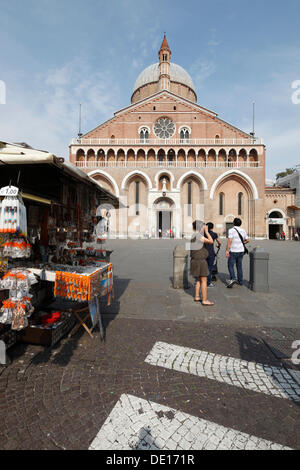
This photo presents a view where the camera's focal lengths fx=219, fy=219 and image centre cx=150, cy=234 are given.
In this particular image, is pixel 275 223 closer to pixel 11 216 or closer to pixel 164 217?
pixel 164 217

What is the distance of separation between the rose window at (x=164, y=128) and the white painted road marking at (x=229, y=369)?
113 ft

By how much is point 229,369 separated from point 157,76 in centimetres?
4974

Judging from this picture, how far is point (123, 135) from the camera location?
3294 centimetres

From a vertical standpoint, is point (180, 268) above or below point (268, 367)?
above

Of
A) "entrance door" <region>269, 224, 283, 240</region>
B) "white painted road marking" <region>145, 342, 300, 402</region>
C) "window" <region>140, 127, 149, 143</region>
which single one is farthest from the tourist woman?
"entrance door" <region>269, 224, 283, 240</region>

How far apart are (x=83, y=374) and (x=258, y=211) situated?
107 feet

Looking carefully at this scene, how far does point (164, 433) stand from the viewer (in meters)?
1.90

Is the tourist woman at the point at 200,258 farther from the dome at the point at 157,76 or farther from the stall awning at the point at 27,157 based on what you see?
the dome at the point at 157,76

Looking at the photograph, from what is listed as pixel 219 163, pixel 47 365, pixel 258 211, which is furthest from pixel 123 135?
pixel 47 365

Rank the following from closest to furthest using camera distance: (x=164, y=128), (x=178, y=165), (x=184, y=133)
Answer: (x=178, y=165), (x=184, y=133), (x=164, y=128)

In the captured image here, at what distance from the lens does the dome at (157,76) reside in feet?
137

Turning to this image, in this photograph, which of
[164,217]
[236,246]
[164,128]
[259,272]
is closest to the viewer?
[259,272]

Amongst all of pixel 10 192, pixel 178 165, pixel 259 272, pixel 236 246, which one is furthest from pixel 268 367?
pixel 178 165

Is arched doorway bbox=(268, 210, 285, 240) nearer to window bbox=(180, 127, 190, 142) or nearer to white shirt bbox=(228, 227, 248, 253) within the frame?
window bbox=(180, 127, 190, 142)
